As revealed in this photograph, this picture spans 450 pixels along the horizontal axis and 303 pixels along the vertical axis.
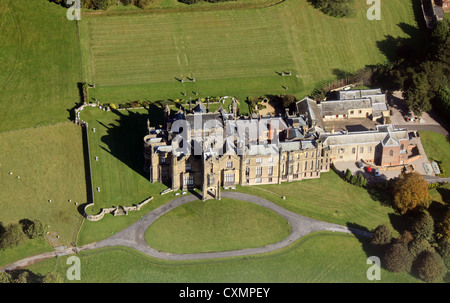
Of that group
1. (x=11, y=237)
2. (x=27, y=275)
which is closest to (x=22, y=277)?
(x=27, y=275)

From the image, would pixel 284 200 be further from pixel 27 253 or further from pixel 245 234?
pixel 27 253

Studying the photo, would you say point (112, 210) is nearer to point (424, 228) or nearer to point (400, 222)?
point (400, 222)

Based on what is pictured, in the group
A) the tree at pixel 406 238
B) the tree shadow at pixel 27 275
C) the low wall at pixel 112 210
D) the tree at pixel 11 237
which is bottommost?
the tree shadow at pixel 27 275

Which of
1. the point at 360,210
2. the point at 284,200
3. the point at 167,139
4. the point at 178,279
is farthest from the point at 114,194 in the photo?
the point at 360,210

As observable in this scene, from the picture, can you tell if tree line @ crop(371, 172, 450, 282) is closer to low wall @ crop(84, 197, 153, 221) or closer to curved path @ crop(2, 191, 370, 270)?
curved path @ crop(2, 191, 370, 270)

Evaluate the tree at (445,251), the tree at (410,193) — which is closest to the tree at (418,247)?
the tree at (445,251)

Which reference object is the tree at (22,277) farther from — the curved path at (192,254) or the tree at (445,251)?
the tree at (445,251)

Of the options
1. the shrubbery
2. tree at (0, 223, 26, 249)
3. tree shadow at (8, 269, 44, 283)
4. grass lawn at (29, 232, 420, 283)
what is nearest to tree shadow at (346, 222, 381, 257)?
grass lawn at (29, 232, 420, 283)
